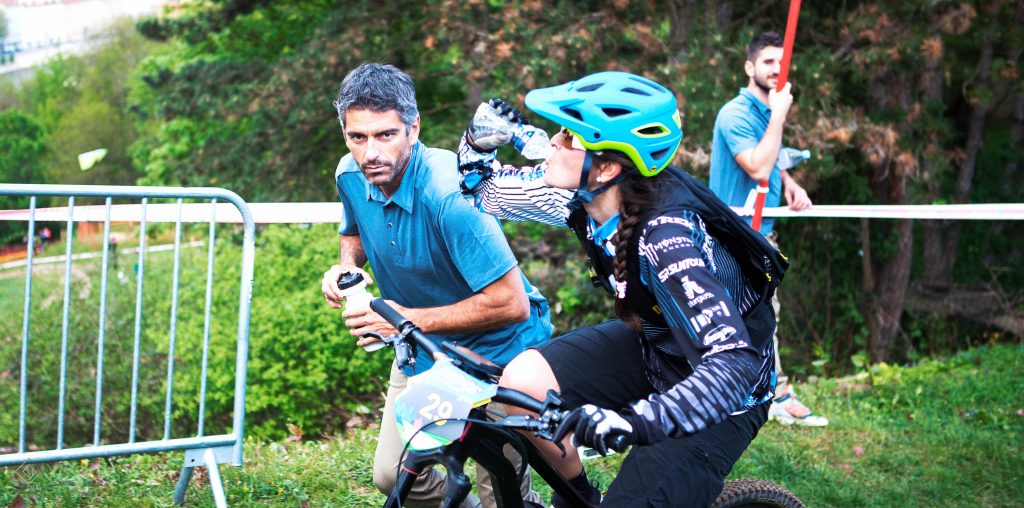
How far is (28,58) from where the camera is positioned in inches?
2704

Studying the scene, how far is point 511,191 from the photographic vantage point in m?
3.43

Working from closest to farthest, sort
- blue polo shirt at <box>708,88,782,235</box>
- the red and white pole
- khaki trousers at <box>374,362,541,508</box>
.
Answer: khaki trousers at <box>374,362,541,508</box> → the red and white pole → blue polo shirt at <box>708,88,782,235</box>

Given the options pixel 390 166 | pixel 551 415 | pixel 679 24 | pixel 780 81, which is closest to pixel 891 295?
pixel 679 24

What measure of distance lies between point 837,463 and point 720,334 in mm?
3581

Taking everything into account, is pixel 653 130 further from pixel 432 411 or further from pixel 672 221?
pixel 432 411

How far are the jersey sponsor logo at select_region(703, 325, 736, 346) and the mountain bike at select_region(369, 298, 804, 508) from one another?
0.37 meters

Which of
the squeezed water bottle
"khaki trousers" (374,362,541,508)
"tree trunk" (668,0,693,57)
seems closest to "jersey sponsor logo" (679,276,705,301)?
"khaki trousers" (374,362,541,508)

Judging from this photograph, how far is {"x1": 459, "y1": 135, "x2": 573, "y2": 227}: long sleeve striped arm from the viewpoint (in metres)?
3.41

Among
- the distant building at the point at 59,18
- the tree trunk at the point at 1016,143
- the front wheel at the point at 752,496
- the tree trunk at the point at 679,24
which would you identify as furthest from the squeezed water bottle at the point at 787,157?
the distant building at the point at 59,18

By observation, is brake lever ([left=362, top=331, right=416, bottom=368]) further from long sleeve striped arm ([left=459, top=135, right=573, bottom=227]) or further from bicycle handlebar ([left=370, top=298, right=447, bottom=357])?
long sleeve striped arm ([left=459, top=135, right=573, bottom=227])

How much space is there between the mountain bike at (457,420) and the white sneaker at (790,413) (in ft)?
13.2

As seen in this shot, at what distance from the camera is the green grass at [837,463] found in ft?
14.9

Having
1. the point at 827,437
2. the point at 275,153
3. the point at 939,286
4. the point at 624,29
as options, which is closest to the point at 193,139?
the point at 275,153

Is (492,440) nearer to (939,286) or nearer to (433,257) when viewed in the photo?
(433,257)
